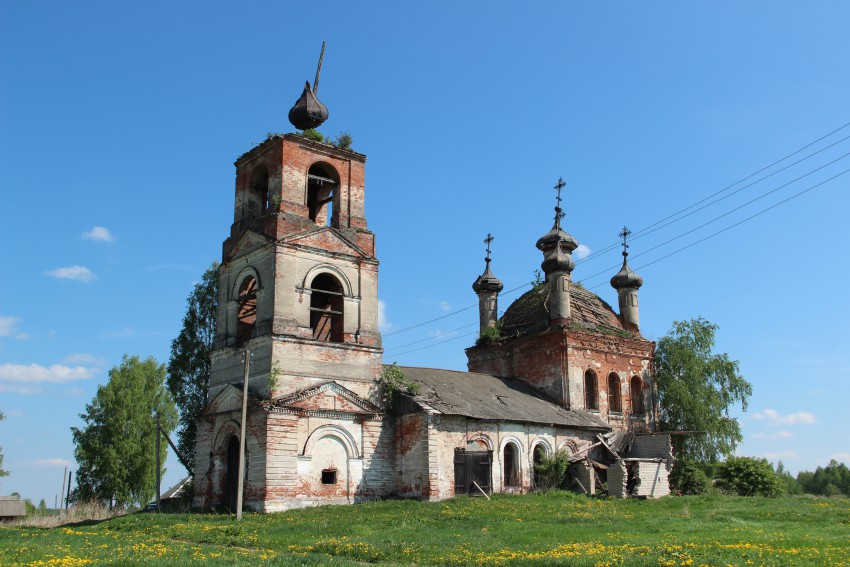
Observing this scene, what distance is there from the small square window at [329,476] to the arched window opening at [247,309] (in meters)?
5.17

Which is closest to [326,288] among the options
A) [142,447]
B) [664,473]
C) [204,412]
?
[204,412]

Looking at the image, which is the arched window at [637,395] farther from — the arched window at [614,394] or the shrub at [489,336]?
the shrub at [489,336]

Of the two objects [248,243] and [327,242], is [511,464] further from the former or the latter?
[248,243]

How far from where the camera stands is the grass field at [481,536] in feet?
40.3

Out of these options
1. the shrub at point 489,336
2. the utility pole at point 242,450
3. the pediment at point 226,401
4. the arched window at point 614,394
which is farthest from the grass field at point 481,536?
the shrub at point 489,336

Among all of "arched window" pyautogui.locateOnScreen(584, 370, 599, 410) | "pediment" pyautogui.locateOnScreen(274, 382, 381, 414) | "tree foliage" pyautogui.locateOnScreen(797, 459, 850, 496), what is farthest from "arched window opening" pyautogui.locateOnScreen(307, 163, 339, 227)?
"tree foliage" pyautogui.locateOnScreen(797, 459, 850, 496)

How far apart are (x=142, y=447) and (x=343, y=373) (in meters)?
17.2

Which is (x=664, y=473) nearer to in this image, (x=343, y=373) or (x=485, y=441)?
(x=485, y=441)

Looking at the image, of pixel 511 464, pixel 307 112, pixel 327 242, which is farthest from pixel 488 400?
pixel 307 112

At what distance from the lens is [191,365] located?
31578 mm

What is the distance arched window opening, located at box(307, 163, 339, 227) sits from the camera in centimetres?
2619

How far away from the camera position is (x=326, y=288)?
86.8 feet

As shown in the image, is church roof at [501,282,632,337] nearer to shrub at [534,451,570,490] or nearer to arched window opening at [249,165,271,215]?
shrub at [534,451,570,490]

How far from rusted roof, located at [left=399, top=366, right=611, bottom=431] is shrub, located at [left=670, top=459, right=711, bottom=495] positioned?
9.58 ft
